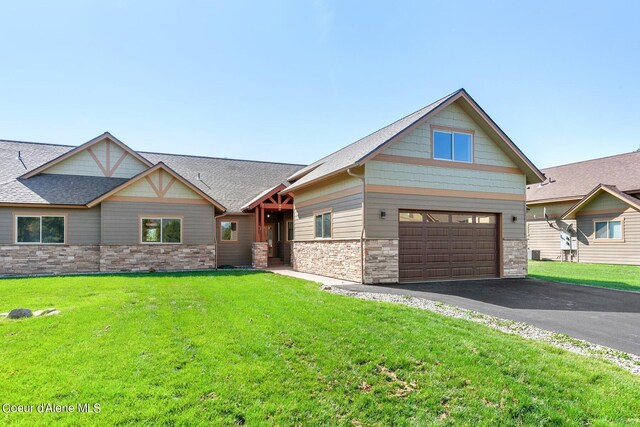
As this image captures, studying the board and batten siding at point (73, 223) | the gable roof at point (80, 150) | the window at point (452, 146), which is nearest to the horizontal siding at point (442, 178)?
the window at point (452, 146)

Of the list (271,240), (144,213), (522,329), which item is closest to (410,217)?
(522,329)

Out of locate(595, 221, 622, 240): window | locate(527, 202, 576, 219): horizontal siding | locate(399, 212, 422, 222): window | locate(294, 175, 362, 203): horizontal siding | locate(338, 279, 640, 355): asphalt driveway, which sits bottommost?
locate(338, 279, 640, 355): asphalt driveway

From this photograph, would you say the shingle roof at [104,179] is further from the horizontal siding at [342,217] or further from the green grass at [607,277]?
the green grass at [607,277]

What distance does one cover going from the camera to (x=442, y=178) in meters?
13.0

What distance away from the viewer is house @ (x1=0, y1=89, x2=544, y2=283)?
40.4 feet

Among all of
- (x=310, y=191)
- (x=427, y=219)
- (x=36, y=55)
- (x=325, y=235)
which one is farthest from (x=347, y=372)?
(x=36, y=55)

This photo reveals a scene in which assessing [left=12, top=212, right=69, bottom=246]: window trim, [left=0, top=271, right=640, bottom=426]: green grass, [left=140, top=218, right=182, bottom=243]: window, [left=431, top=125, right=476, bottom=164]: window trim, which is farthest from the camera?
[left=140, top=218, right=182, bottom=243]: window

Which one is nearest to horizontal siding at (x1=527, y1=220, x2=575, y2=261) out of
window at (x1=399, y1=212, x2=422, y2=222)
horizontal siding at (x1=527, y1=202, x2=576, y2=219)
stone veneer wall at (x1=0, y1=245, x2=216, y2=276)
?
horizontal siding at (x1=527, y1=202, x2=576, y2=219)

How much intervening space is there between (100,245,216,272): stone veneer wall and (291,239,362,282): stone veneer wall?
399 centimetres

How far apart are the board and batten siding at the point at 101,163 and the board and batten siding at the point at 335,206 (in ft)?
27.0

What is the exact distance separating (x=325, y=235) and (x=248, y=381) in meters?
10.4

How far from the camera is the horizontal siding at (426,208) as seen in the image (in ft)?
38.9

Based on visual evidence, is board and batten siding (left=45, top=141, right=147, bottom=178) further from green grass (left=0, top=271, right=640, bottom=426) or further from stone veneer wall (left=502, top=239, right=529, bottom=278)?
stone veneer wall (left=502, top=239, right=529, bottom=278)

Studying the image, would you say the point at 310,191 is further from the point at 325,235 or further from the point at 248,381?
the point at 248,381
